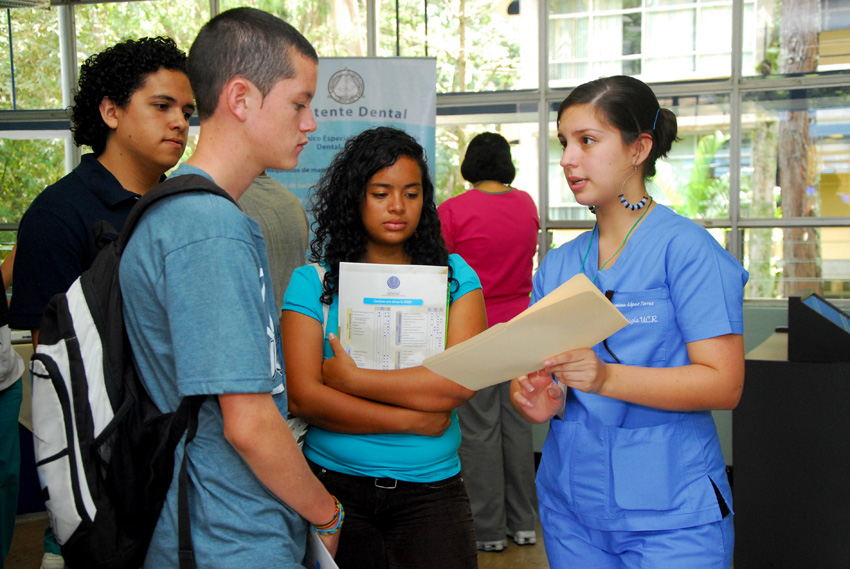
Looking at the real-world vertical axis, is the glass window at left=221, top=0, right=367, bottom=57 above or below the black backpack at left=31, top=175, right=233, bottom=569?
above

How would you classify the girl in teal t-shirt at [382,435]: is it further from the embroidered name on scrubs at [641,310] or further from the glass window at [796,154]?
the glass window at [796,154]

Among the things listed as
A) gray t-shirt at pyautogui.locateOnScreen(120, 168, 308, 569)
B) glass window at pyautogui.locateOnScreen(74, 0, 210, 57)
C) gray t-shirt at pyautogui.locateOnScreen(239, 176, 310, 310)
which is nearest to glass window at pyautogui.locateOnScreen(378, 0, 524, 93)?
glass window at pyautogui.locateOnScreen(74, 0, 210, 57)

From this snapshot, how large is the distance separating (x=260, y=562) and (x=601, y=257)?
0.89 m

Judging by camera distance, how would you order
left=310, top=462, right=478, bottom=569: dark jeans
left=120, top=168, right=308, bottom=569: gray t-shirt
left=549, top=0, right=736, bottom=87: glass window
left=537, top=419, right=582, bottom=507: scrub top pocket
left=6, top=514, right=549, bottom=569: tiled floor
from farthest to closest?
left=549, top=0, right=736, bottom=87: glass window → left=6, top=514, right=549, bottom=569: tiled floor → left=310, top=462, right=478, bottom=569: dark jeans → left=537, top=419, right=582, bottom=507: scrub top pocket → left=120, top=168, right=308, bottom=569: gray t-shirt

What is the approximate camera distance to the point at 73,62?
5164 mm

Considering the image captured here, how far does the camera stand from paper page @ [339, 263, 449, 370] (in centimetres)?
159

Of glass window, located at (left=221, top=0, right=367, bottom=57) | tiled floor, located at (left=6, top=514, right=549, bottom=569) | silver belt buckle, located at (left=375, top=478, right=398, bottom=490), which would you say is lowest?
tiled floor, located at (left=6, top=514, right=549, bottom=569)

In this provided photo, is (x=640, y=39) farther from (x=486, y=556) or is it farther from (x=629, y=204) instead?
(x=629, y=204)

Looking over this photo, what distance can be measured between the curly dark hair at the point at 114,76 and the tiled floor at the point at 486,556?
2293mm

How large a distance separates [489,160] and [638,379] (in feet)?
7.51

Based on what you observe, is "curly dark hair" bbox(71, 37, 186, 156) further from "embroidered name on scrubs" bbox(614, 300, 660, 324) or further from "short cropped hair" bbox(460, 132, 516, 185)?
"short cropped hair" bbox(460, 132, 516, 185)

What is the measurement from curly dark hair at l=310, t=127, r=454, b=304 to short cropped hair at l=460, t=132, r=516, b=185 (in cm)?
167

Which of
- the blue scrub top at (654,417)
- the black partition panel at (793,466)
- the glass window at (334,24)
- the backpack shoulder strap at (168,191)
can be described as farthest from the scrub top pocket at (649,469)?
the glass window at (334,24)

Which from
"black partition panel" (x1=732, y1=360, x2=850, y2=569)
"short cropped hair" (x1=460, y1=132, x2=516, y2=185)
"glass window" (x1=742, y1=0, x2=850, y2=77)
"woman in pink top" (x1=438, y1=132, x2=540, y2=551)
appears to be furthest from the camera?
"glass window" (x1=742, y1=0, x2=850, y2=77)
